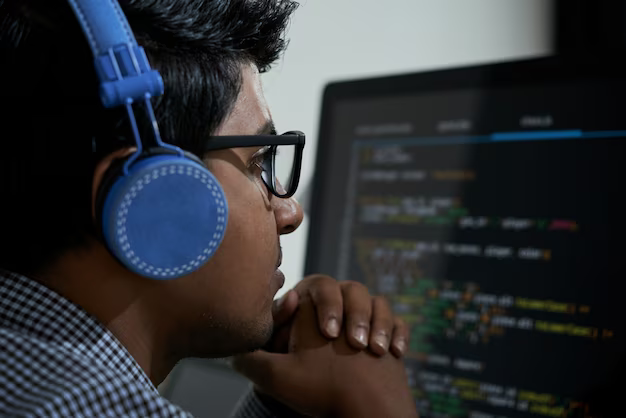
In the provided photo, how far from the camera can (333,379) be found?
0.77m

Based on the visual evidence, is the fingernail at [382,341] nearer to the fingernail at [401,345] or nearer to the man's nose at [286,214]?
the fingernail at [401,345]

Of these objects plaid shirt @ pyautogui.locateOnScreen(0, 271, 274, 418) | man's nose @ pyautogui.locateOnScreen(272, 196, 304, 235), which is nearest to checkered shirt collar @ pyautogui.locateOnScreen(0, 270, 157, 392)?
plaid shirt @ pyautogui.locateOnScreen(0, 271, 274, 418)

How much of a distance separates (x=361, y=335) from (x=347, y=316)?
0.11 ft

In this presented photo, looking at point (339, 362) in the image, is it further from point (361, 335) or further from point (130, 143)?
point (130, 143)

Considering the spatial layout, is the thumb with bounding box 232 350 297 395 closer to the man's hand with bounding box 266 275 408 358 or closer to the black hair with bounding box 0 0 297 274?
the man's hand with bounding box 266 275 408 358

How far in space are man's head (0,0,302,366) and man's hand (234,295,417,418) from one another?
0.14 meters

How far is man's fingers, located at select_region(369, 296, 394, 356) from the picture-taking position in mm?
783

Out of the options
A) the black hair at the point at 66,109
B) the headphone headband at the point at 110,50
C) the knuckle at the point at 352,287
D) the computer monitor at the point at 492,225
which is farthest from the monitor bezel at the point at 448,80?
the headphone headband at the point at 110,50

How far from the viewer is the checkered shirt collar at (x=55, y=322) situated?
1.73 ft

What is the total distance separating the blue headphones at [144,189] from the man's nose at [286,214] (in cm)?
15

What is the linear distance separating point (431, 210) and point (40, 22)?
23.1 inches

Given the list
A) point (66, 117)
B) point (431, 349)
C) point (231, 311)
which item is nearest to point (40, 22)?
point (66, 117)

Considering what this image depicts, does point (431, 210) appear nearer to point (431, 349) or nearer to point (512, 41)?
point (431, 349)

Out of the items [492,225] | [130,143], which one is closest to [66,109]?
[130,143]
